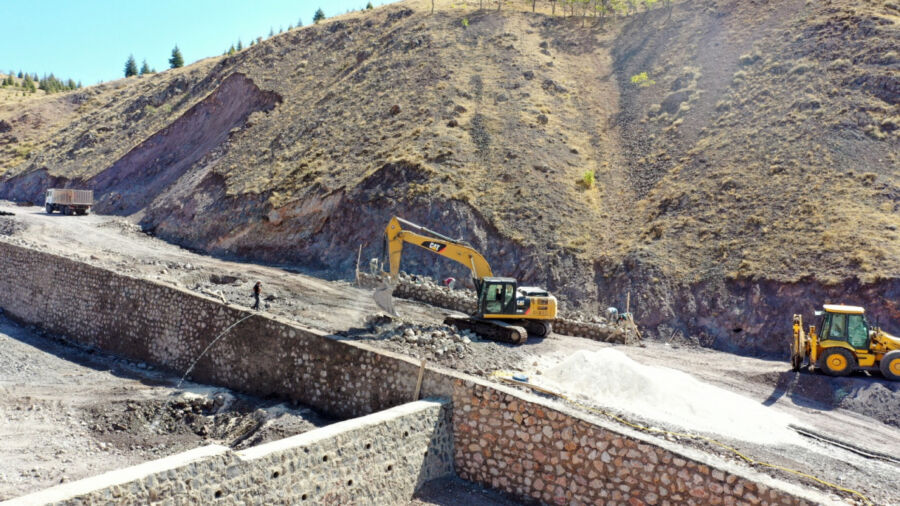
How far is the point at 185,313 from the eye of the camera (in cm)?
1650

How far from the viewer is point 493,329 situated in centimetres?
1664

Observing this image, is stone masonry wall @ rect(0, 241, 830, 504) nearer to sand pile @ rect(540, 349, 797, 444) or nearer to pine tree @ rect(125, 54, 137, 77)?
sand pile @ rect(540, 349, 797, 444)

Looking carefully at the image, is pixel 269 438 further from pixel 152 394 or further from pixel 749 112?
pixel 749 112

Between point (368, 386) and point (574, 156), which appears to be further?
point (574, 156)

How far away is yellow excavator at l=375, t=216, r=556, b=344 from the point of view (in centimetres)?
1648

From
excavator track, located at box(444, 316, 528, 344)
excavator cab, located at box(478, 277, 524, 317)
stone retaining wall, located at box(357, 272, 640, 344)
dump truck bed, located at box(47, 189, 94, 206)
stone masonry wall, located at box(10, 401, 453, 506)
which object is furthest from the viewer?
dump truck bed, located at box(47, 189, 94, 206)

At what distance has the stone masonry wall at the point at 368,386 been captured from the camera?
29.3 feet

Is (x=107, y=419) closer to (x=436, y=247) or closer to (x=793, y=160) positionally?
(x=436, y=247)

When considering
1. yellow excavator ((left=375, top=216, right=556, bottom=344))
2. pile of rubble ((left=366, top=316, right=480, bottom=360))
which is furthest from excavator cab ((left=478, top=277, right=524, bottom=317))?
pile of rubble ((left=366, top=316, right=480, bottom=360))

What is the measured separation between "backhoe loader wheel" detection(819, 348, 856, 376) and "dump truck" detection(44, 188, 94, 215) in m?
37.5

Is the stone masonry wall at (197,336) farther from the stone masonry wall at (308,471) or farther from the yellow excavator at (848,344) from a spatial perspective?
the yellow excavator at (848,344)

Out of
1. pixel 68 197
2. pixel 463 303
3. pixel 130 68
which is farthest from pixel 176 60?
pixel 463 303

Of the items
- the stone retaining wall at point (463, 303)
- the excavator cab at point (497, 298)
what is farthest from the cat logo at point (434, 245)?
the stone retaining wall at point (463, 303)

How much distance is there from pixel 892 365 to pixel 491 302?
9.22 meters
